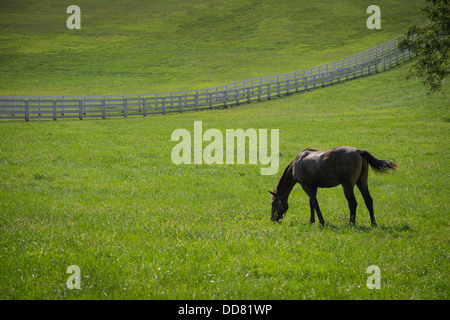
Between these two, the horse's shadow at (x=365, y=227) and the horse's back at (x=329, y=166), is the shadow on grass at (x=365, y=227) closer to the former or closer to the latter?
the horse's shadow at (x=365, y=227)

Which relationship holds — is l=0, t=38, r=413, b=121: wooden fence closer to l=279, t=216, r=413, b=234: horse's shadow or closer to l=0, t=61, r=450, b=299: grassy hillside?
l=0, t=61, r=450, b=299: grassy hillside

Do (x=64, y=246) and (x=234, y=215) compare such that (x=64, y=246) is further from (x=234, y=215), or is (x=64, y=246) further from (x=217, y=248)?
(x=234, y=215)

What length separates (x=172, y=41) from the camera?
83.5 meters

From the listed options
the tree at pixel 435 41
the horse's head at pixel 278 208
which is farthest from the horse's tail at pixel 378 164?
the tree at pixel 435 41

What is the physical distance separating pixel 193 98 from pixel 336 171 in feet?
120

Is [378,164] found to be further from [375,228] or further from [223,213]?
[223,213]

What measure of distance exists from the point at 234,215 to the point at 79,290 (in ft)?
17.5

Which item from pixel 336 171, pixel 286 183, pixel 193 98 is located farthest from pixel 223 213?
pixel 193 98

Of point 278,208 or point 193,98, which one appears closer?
point 278,208

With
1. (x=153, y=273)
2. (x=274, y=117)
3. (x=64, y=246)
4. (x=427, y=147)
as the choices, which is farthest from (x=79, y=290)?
(x=274, y=117)

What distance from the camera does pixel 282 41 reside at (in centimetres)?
8156

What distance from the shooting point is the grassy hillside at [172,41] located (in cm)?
6231

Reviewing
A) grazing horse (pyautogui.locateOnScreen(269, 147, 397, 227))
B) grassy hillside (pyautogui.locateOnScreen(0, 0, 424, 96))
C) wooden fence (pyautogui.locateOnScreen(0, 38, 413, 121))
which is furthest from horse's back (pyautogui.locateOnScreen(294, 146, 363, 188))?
grassy hillside (pyautogui.locateOnScreen(0, 0, 424, 96))

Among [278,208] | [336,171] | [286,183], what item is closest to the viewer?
[336,171]
